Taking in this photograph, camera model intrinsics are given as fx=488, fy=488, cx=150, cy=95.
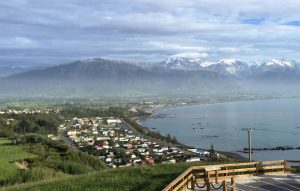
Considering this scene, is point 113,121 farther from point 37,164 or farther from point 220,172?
point 220,172

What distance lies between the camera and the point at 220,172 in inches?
578

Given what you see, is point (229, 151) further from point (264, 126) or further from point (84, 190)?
point (84, 190)

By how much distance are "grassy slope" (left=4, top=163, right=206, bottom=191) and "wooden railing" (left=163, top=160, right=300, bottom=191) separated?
0.94 meters

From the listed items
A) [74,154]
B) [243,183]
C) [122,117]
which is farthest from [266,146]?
[122,117]

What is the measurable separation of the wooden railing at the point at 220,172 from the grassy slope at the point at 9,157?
31.9ft

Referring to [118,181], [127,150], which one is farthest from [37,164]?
[127,150]

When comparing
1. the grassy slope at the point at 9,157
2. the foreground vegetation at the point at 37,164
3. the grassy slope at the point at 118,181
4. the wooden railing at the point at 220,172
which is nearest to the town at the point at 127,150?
the foreground vegetation at the point at 37,164

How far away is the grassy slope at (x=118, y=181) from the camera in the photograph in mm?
14727

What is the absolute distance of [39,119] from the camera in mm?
87812

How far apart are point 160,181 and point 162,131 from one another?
245ft

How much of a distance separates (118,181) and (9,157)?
16.3 metres

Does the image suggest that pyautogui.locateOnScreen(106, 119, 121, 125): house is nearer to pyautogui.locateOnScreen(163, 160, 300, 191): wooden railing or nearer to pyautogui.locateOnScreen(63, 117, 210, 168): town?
pyautogui.locateOnScreen(63, 117, 210, 168): town

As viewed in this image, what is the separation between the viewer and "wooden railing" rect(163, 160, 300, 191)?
534 inches

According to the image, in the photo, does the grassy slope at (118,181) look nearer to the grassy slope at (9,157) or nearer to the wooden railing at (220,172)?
the wooden railing at (220,172)
